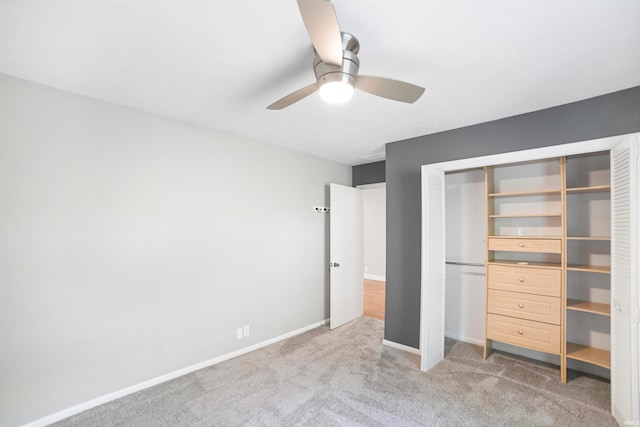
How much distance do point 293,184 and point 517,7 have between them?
2.91m

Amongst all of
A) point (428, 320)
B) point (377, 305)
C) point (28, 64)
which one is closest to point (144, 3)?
point (28, 64)

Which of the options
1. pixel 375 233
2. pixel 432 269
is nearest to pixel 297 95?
pixel 432 269

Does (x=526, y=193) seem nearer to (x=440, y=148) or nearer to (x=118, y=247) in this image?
(x=440, y=148)

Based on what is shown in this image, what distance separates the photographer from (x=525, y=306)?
2854 mm

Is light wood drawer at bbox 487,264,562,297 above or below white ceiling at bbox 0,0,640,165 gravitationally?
below

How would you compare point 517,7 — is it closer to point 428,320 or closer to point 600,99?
point 600,99

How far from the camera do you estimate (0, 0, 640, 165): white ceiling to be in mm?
1404

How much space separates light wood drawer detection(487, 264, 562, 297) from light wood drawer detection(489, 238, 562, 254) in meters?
0.19

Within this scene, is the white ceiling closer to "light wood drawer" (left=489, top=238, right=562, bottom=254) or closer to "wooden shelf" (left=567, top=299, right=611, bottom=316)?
"light wood drawer" (left=489, top=238, right=562, bottom=254)

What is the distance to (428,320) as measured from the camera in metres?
2.92

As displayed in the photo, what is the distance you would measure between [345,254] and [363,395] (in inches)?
83.8

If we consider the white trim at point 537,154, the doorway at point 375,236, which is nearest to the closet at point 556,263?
the white trim at point 537,154

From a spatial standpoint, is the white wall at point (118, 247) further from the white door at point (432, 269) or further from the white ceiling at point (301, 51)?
the white door at point (432, 269)

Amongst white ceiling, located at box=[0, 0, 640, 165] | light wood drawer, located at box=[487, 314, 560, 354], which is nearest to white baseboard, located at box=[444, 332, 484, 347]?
light wood drawer, located at box=[487, 314, 560, 354]
